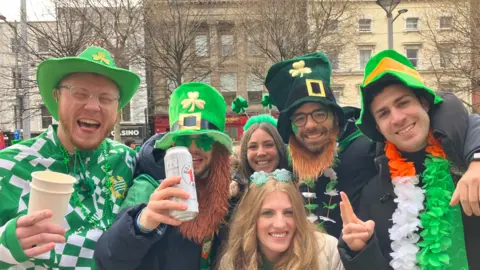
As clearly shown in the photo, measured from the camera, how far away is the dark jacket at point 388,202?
1.79 metres

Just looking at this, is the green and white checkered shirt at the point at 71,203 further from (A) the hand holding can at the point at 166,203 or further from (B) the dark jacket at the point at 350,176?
(B) the dark jacket at the point at 350,176

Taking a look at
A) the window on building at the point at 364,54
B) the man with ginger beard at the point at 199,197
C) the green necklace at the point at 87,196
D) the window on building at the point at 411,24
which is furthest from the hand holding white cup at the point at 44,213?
the window on building at the point at 411,24

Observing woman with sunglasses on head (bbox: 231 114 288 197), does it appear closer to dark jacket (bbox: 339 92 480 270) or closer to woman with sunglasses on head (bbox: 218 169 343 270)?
woman with sunglasses on head (bbox: 218 169 343 270)

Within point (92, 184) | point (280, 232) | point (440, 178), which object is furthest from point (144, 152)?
point (440, 178)

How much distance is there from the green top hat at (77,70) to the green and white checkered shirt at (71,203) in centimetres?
22

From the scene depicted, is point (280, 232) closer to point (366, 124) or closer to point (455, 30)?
point (366, 124)

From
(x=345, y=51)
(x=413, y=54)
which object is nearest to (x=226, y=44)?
(x=345, y=51)

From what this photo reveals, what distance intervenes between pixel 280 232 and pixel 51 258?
3.84 feet

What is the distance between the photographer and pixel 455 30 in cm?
1169

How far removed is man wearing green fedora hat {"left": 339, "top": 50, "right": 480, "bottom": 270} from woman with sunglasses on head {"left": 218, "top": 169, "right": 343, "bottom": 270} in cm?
29

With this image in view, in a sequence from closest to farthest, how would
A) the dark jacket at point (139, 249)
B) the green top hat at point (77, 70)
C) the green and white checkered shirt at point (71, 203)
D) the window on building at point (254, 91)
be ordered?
the dark jacket at point (139, 249) → the green and white checkered shirt at point (71, 203) → the green top hat at point (77, 70) → the window on building at point (254, 91)

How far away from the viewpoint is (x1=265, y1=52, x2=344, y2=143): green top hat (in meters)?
2.70

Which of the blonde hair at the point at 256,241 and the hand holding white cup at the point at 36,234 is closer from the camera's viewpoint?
the hand holding white cup at the point at 36,234

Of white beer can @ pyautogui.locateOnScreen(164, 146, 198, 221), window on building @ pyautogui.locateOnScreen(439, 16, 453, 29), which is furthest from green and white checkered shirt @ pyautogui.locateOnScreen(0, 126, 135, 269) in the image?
window on building @ pyautogui.locateOnScreen(439, 16, 453, 29)
